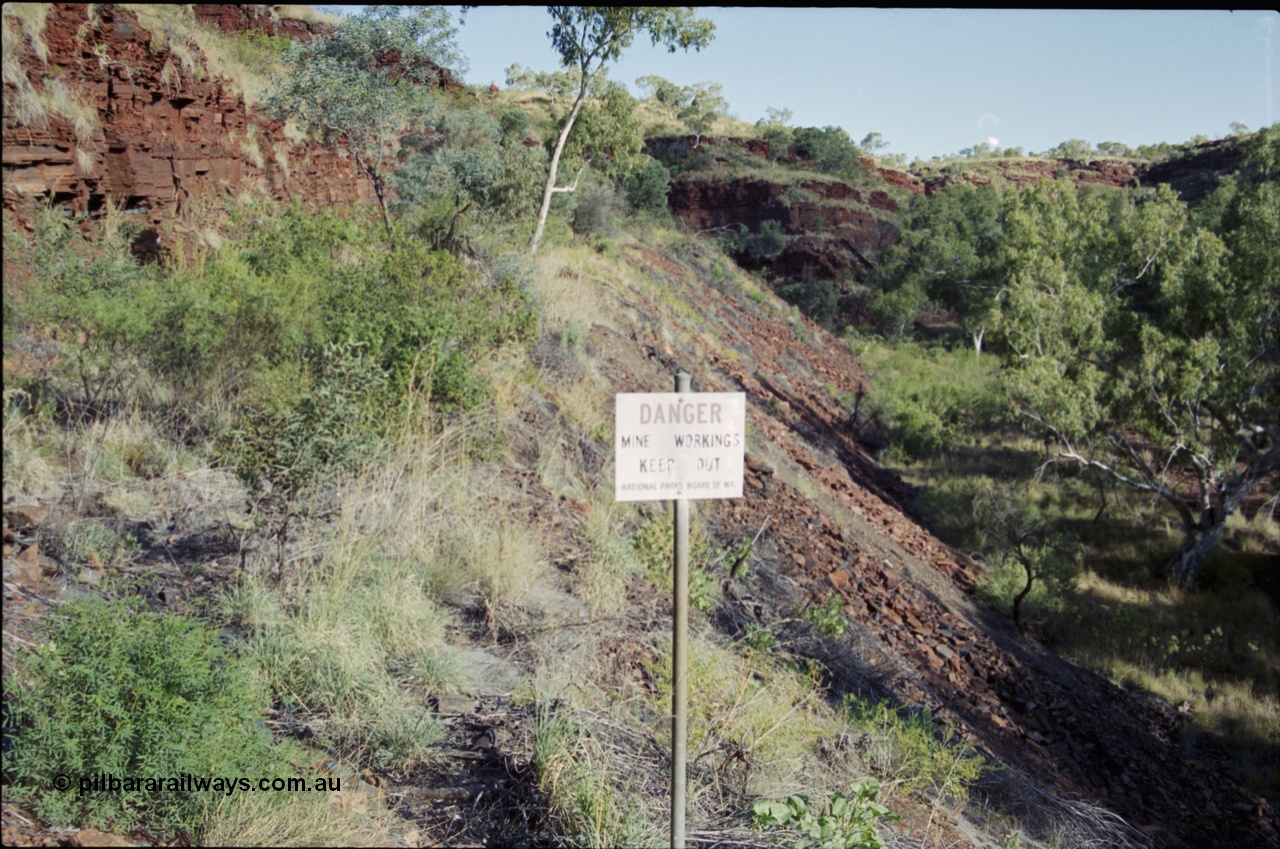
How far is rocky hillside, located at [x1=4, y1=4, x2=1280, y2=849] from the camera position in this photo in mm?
3854

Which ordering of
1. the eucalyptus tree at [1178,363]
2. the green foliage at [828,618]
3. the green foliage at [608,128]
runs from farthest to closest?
the green foliage at [608,128], the eucalyptus tree at [1178,363], the green foliage at [828,618]

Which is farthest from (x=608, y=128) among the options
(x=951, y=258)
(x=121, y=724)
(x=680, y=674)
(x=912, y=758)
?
(x=951, y=258)

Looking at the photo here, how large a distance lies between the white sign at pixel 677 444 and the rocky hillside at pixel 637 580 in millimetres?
1400

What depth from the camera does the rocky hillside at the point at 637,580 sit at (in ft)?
12.6

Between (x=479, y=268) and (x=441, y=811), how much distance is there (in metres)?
7.98

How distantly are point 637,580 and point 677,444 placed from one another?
9.39 feet

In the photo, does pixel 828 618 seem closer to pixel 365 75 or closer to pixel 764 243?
pixel 365 75

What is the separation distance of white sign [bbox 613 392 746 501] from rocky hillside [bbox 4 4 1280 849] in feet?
4.59

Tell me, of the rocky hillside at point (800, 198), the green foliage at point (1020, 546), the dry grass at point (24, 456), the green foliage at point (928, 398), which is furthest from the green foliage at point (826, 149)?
the dry grass at point (24, 456)

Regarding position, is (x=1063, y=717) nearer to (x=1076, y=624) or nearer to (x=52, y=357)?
(x=1076, y=624)

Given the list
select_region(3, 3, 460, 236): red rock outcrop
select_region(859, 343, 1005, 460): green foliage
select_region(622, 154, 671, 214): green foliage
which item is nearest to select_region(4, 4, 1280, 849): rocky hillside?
select_region(3, 3, 460, 236): red rock outcrop

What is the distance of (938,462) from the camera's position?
1858 centimetres

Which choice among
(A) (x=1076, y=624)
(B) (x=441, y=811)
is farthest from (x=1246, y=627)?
(B) (x=441, y=811)

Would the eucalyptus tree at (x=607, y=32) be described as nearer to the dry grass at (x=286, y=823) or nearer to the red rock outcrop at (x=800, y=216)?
the dry grass at (x=286, y=823)
